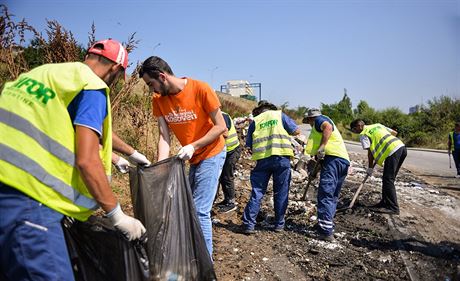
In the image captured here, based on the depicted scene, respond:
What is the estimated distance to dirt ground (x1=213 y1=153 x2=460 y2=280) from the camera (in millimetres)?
3369

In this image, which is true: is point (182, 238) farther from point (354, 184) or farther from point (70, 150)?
point (354, 184)

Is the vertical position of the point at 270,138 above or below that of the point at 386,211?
above

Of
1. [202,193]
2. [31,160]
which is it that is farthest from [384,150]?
[31,160]

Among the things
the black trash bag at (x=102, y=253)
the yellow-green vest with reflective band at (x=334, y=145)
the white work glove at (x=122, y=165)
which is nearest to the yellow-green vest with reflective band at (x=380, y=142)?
the yellow-green vest with reflective band at (x=334, y=145)

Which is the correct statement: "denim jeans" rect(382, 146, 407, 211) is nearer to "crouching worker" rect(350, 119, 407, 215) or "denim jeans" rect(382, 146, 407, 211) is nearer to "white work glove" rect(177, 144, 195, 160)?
"crouching worker" rect(350, 119, 407, 215)

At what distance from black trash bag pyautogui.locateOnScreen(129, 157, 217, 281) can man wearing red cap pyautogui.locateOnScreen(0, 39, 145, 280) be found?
2.38 feet

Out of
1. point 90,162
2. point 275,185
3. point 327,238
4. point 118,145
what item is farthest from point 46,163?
point 327,238

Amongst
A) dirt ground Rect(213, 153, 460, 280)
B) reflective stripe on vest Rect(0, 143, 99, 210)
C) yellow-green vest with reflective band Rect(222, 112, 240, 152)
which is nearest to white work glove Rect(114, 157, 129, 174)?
reflective stripe on vest Rect(0, 143, 99, 210)

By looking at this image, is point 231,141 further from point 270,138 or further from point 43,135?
point 43,135

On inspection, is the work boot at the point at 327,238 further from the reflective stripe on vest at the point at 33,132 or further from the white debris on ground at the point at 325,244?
the reflective stripe on vest at the point at 33,132

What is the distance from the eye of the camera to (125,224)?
1.69 metres

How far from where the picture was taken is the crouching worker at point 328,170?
4.35 meters

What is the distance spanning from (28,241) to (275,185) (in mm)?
3468

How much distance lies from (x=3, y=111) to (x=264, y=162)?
3381 millimetres
